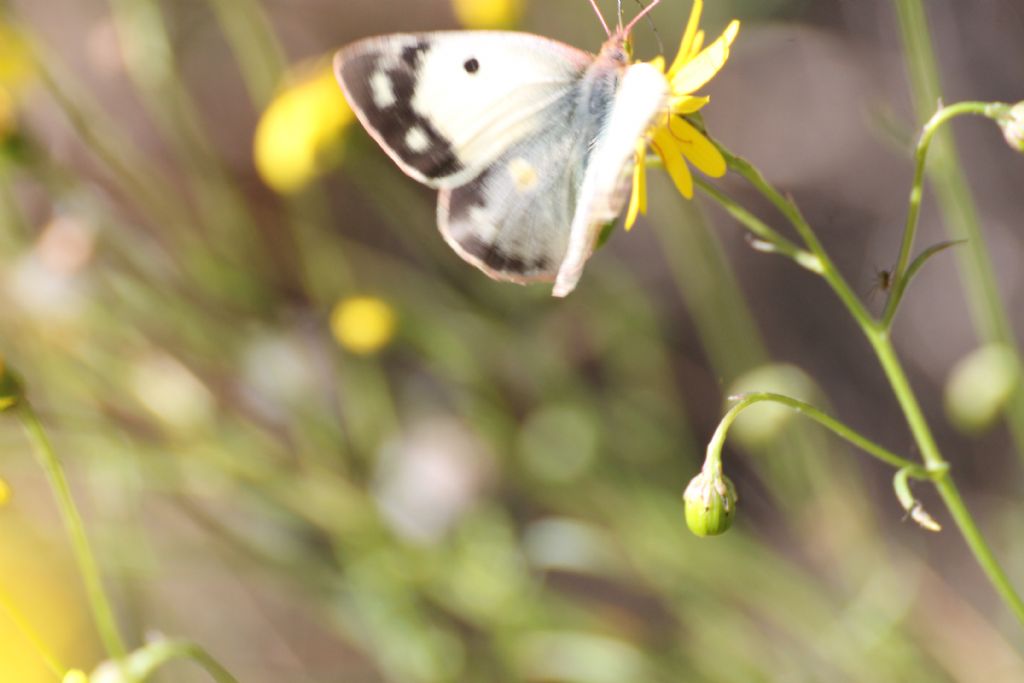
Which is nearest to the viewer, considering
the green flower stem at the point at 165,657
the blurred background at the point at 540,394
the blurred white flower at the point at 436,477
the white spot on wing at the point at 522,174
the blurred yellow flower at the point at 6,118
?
the green flower stem at the point at 165,657

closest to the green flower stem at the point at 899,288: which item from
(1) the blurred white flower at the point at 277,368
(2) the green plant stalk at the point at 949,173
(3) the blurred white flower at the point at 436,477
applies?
(2) the green plant stalk at the point at 949,173

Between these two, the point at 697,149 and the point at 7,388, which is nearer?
the point at 697,149

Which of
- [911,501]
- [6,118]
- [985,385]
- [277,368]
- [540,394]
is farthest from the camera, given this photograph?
[540,394]

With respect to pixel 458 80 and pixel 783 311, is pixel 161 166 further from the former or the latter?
pixel 458 80

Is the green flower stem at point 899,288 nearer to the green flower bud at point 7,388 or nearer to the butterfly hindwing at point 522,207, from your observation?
the butterfly hindwing at point 522,207

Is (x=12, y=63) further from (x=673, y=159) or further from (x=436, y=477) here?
(x=673, y=159)

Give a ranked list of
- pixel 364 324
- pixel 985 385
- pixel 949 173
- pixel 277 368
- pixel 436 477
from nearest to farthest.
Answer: pixel 949 173
pixel 985 385
pixel 364 324
pixel 277 368
pixel 436 477

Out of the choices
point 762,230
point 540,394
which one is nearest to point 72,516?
point 762,230

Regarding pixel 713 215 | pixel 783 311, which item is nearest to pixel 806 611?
pixel 783 311
